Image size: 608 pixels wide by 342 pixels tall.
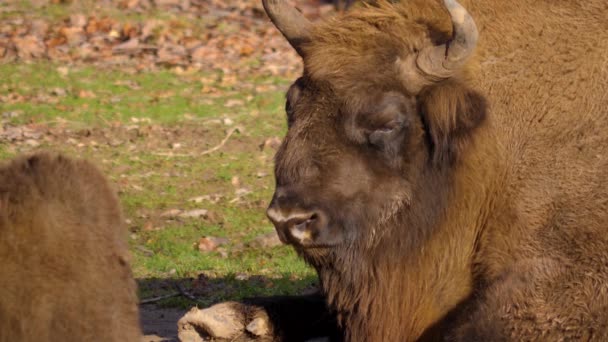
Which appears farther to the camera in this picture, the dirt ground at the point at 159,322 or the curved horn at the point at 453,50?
the dirt ground at the point at 159,322

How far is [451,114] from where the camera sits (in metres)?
6.01

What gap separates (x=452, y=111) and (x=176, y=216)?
4938 mm

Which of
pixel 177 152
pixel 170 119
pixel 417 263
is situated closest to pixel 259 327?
pixel 417 263

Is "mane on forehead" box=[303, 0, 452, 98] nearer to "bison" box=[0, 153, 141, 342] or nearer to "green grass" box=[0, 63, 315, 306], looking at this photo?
"bison" box=[0, 153, 141, 342]

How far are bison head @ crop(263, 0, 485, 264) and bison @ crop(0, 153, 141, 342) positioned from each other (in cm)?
109

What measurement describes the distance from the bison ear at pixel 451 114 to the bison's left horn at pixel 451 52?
2.7 inches

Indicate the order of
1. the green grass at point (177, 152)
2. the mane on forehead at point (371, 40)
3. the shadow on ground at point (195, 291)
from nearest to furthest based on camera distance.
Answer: the mane on forehead at point (371, 40)
the shadow on ground at point (195, 291)
the green grass at point (177, 152)

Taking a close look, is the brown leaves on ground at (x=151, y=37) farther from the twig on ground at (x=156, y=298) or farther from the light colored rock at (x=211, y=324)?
the light colored rock at (x=211, y=324)

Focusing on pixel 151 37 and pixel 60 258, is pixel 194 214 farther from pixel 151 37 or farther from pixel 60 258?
pixel 151 37

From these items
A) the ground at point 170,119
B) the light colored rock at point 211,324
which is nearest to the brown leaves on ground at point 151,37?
the ground at point 170,119

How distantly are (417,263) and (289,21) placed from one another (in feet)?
5.37

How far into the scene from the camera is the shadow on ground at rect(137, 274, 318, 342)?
8164 millimetres

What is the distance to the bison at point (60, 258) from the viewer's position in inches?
183

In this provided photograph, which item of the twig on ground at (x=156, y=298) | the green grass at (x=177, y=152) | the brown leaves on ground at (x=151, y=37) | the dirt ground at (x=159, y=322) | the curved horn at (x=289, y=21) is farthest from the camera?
the brown leaves on ground at (x=151, y=37)
